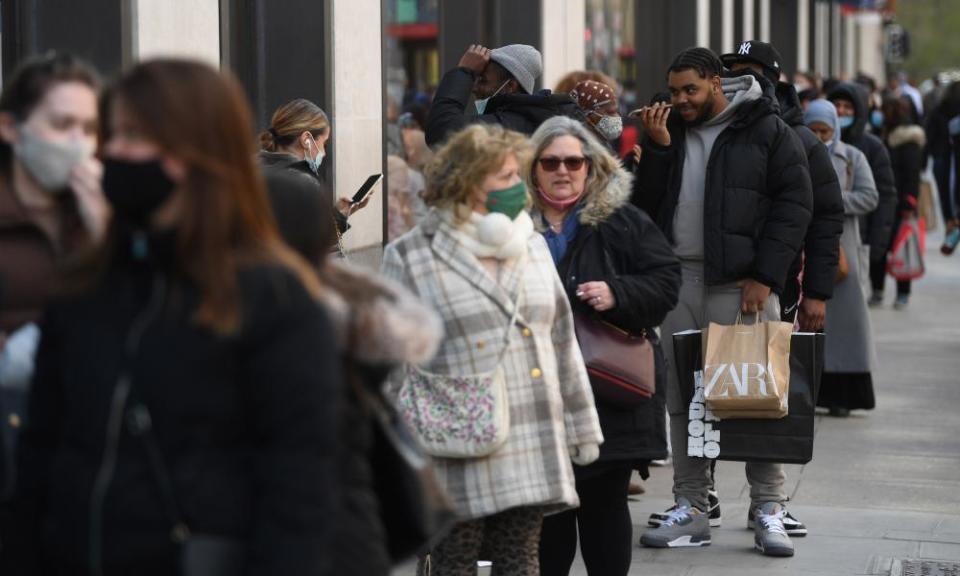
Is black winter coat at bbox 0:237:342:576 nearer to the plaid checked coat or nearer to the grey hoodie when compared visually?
the plaid checked coat

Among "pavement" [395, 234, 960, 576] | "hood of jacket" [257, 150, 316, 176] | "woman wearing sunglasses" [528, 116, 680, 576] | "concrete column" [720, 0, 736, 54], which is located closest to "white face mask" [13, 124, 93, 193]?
"woman wearing sunglasses" [528, 116, 680, 576]

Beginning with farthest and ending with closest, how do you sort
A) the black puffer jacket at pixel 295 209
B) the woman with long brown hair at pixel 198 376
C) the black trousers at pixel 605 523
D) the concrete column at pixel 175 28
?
1. the concrete column at pixel 175 28
2. the black trousers at pixel 605 523
3. the black puffer jacket at pixel 295 209
4. the woman with long brown hair at pixel 198 376

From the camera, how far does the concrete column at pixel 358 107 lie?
30.5 ft

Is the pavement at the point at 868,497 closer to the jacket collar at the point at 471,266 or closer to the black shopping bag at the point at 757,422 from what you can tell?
the black shopping bag at the point at 757,422

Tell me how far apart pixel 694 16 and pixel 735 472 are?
38.8ft

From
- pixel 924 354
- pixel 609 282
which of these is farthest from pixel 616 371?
pixel 924 354

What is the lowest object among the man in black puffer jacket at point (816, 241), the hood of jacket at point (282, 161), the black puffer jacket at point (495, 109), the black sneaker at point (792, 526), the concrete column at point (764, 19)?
the black sneaker at point (792, 526)

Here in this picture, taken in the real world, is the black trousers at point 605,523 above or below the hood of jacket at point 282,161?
below

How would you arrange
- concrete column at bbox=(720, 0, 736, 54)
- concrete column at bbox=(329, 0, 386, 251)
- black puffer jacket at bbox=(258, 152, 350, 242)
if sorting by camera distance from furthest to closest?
concrete column at bbox=(720, 0, 736, 54) < concrete column at bbox=(329, 0, 386, 251) < black puffer jacket at bbox=(258, 152, 350, 242)

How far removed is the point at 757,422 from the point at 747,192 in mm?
924

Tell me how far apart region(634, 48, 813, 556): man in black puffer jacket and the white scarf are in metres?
2.21

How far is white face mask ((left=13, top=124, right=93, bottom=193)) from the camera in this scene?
354 cm

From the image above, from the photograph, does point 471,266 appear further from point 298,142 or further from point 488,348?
point 298,142

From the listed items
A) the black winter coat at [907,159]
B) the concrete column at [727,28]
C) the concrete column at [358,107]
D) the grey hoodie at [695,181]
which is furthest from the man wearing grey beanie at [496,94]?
the concrete column at [727,28]
